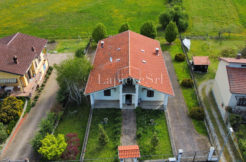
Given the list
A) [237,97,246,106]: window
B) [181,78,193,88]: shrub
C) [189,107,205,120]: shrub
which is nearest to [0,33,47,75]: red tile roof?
[181,78,193,88]: shrub

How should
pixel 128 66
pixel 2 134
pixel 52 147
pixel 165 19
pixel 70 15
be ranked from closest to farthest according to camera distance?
pixel 52 147, pixel 2 134, pixel 128 66, pixel 165 19, pixel 70 15

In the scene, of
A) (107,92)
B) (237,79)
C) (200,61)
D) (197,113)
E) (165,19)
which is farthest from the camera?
(165,19)

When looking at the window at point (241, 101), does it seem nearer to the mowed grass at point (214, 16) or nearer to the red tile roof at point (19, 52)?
the mowed grass at point (214, 16)

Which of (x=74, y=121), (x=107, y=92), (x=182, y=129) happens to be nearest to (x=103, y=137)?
(x=74, y=121)

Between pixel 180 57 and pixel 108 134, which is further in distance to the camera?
pixel 180 57

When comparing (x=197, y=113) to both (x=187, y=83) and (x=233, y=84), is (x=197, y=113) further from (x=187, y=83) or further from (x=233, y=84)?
(x=187, y=83)

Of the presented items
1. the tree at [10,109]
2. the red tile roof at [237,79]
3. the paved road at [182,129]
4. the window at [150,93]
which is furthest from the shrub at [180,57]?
the tree at [10,109]

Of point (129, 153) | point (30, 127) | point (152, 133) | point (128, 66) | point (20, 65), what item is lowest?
point (30, 127)
